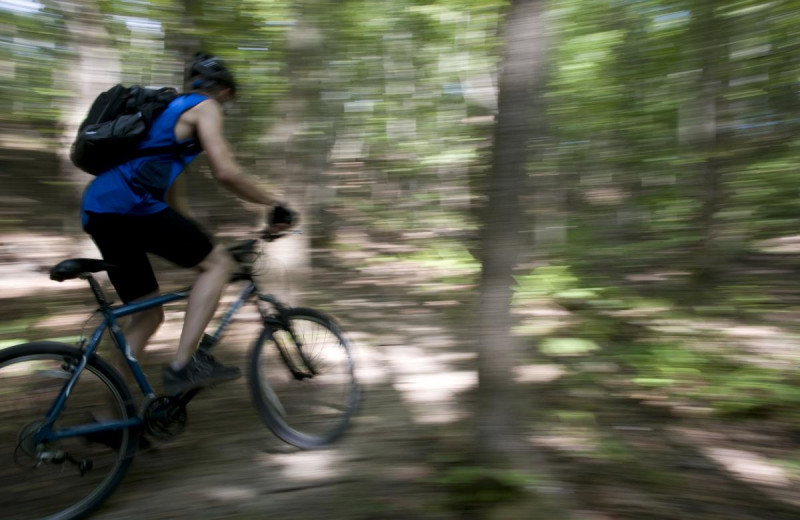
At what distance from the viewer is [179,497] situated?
255cm

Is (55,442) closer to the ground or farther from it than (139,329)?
closer to the ground

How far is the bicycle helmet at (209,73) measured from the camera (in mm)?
2768

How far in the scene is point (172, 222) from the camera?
2629 millimetres

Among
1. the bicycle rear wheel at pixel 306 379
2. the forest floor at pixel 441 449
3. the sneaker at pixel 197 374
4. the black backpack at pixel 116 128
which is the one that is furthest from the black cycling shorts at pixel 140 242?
the forest floor at pixel 441 449

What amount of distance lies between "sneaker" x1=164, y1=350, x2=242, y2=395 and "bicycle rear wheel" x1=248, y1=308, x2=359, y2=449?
0.20 m

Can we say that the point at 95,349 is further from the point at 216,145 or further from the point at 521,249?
the point at 521,249

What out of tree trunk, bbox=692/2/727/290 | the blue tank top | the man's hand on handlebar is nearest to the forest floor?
tree trunk, bbox=692/2/727/290

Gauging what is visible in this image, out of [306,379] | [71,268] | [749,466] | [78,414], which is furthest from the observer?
[306,379]

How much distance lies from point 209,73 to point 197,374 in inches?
60.9

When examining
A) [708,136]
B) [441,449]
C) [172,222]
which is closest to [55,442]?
[172,222]

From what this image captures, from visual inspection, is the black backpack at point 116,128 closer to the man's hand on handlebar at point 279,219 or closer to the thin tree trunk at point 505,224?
the man's hand on handlebar at point 279,219

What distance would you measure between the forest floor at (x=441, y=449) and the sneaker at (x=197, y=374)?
479mm

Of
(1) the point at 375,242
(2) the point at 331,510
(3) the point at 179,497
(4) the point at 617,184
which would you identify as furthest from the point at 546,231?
(1) the point at 375,242

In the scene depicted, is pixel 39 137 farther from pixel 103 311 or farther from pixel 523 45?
pixel 523 45
